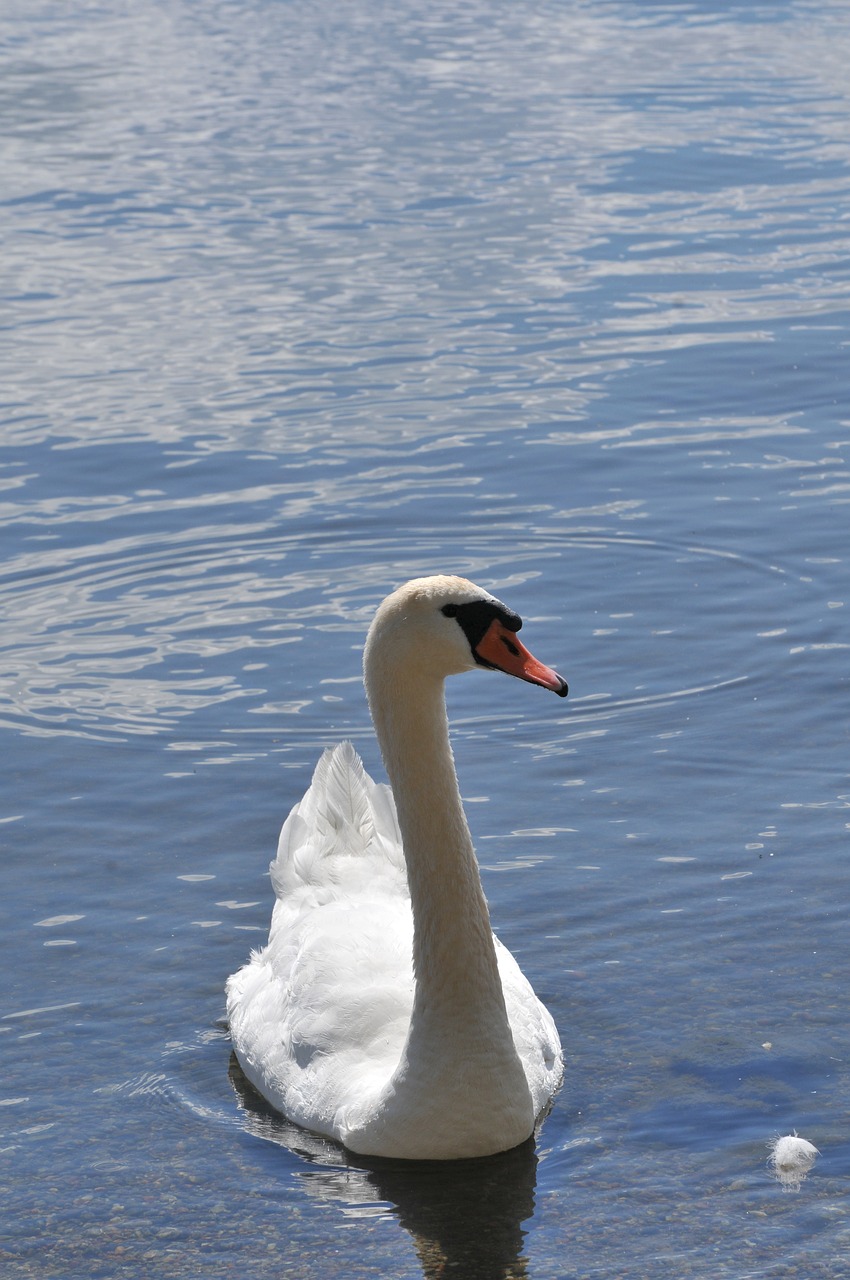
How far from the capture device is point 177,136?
30.5 metres

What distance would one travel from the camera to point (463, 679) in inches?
466

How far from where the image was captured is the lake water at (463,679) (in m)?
6.95

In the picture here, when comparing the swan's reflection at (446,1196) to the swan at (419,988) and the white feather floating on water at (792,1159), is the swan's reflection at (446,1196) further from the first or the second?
the white feather floating on water at (792,1159)

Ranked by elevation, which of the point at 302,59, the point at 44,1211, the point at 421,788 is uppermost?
the point at 421,788

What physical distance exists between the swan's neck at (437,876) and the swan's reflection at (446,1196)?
17.9 inches

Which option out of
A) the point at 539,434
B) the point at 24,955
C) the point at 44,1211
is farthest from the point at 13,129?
the point at 44,1211

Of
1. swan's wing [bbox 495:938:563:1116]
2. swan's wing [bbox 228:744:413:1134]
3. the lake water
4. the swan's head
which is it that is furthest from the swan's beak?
the lake water

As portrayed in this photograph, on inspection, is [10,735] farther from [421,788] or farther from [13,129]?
[13,129]

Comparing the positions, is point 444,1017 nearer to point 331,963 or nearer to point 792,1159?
point 331,963

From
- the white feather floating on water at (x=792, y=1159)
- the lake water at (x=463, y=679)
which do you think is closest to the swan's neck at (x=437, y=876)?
the lake water at (x=463, y=679)

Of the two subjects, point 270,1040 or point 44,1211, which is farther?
point 270,1040

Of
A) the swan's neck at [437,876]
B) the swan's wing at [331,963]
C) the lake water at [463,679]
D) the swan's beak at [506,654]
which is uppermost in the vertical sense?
the swan's beak at [506,654]

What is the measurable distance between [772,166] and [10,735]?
1697cm

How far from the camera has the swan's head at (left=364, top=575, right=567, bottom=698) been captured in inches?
271
